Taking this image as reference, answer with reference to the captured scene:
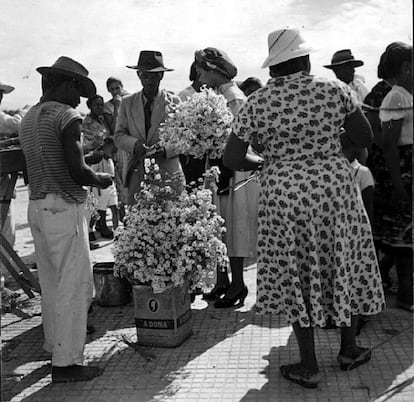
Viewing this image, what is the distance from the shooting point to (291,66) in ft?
12.5

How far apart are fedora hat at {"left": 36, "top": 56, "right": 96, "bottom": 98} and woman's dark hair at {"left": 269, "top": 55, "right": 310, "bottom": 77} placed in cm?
129

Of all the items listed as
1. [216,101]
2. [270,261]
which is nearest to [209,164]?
[216,101]

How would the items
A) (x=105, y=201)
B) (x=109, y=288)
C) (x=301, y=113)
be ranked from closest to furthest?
(x=301, y=113)
(x=109, y=288)
(x=105, y=201)

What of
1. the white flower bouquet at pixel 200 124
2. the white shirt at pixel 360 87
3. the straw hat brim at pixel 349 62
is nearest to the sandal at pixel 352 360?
the white flower bouquet at pixel 200 124

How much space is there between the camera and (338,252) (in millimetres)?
3814

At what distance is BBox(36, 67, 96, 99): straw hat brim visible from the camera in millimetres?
4125

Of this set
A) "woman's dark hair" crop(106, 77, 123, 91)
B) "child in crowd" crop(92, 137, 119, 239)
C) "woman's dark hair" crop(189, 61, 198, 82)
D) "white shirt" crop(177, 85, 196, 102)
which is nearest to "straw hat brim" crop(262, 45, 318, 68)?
"white shirt" crop(177, 85, 196, 102)

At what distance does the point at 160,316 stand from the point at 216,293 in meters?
1.35

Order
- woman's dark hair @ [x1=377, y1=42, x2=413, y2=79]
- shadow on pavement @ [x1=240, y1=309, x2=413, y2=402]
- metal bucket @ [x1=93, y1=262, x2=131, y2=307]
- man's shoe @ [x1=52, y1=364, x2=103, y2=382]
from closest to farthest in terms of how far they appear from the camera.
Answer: shadow on pavement @ [x1=240, y1=309, x2=413, y2=402]
man's shoe @ [x1=52, y1=364, x2=103, y2=382]
woman's dark hair @ [x1=377, y1=42, x2=413, y2=79]
metal bucket @ [x1=93, y1=262, x2=131, y2=307]

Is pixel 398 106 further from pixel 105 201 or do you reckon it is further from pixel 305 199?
pixel 105 201

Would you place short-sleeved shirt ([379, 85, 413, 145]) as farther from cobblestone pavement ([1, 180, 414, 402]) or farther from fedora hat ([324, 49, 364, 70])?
fedora hat ([324, 49, 364, 70])

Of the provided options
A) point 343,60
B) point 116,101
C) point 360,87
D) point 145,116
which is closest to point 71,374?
point 145,116

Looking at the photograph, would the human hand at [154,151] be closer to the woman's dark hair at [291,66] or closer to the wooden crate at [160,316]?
the wooden crate at [160,316]

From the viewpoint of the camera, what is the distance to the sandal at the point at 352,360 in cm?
417
